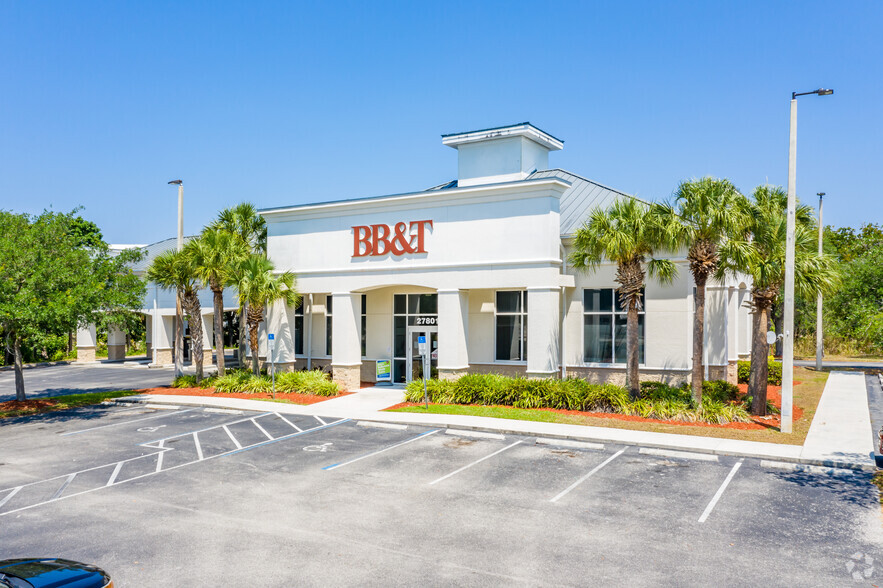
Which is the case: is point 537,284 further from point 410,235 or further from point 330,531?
point 330,531

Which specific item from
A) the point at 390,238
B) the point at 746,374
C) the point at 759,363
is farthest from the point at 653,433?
the point at 746,374

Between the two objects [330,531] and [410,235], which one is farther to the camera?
[410,235]

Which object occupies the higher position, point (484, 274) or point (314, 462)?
point (484, 274)

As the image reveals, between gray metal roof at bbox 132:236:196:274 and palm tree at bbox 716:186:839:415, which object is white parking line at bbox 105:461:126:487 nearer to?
palm tree at bbox 716:186:839:415

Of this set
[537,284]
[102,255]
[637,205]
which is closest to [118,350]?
[102,255]

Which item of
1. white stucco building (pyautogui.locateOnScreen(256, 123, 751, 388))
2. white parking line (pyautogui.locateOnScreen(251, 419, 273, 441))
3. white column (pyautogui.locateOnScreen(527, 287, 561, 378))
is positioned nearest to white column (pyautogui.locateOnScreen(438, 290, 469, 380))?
white stucco building (pyautogui.locateOnScreen(256, 123, 751, 388))

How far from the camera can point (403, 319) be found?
2877cm

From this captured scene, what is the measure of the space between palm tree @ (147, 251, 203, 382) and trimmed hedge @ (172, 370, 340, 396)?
2.28 m

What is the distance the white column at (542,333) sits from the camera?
2331 centimetres

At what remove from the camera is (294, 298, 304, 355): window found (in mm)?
30594

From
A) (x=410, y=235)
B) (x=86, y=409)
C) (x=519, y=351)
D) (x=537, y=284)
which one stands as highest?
(x=410, y=235)

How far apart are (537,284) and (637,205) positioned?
13.9ft

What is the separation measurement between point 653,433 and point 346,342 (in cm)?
1337

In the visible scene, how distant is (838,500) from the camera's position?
12.2 metres
